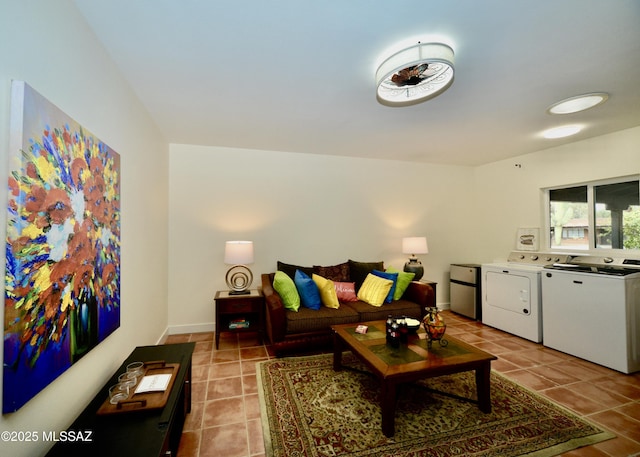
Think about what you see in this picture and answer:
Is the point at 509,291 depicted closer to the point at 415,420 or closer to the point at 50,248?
the point at 415,420

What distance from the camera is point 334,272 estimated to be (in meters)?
3.75

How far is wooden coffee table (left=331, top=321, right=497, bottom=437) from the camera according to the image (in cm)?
174

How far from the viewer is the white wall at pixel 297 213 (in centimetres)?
359

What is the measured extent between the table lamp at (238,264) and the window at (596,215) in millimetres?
4239

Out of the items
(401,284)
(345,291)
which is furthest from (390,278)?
(345,291)

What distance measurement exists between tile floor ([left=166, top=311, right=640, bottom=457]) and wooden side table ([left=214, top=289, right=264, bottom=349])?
208 mm

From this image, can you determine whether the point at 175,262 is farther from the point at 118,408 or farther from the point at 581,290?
the point at 581,290

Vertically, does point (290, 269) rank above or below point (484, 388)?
above

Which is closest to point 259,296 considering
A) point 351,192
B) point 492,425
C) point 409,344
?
point 409,344

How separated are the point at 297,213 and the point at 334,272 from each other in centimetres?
102

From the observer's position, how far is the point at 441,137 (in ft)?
10.9

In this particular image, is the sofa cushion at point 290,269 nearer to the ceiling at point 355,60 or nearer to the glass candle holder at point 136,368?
the ceiling at point 355,60

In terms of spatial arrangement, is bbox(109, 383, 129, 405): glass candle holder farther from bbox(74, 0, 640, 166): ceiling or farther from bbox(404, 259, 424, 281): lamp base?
bbox(404, 259, 424, 281): lamp base

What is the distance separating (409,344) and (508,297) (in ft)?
7.37
